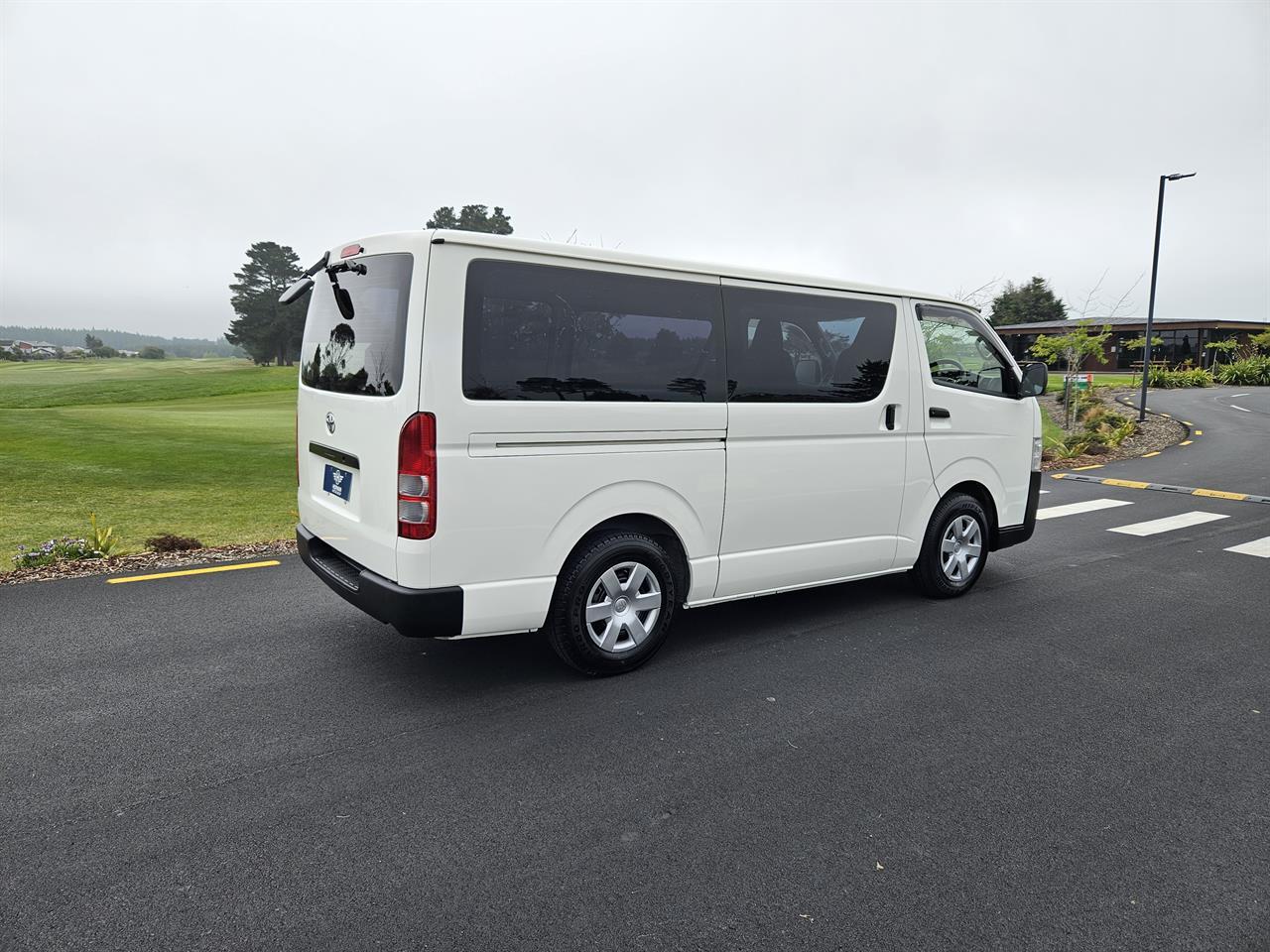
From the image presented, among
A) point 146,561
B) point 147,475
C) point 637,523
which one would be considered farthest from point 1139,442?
point 147,475

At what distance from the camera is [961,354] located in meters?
5.51

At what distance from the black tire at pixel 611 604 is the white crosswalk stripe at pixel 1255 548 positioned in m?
6.06

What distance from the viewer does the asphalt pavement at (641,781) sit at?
240cm

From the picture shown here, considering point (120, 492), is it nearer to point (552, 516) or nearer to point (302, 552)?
point (302, 552)

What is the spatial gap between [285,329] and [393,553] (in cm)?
6964

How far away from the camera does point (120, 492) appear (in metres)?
9.65

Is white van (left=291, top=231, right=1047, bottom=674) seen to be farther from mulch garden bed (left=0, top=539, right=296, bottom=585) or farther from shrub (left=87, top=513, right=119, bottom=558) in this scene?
shrub (left=87, top=513, right=119, bottom=558)

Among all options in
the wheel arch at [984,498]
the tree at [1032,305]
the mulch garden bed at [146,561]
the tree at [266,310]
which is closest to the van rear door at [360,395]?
the mulch garden bed at [146,561]

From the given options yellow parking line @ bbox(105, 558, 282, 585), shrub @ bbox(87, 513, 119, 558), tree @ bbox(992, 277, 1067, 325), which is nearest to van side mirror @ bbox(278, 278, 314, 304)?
yellow parking line @ bbox(105, 558, 282, 585)

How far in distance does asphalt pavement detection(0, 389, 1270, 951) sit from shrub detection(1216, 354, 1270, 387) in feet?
148

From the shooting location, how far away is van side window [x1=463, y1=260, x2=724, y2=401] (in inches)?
140

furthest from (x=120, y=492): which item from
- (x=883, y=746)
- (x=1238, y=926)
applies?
(x=1238, y=926)

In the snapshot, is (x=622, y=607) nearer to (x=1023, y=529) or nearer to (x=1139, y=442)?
(x=1023, y=529)

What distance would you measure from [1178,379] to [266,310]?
A: 6409 cm
